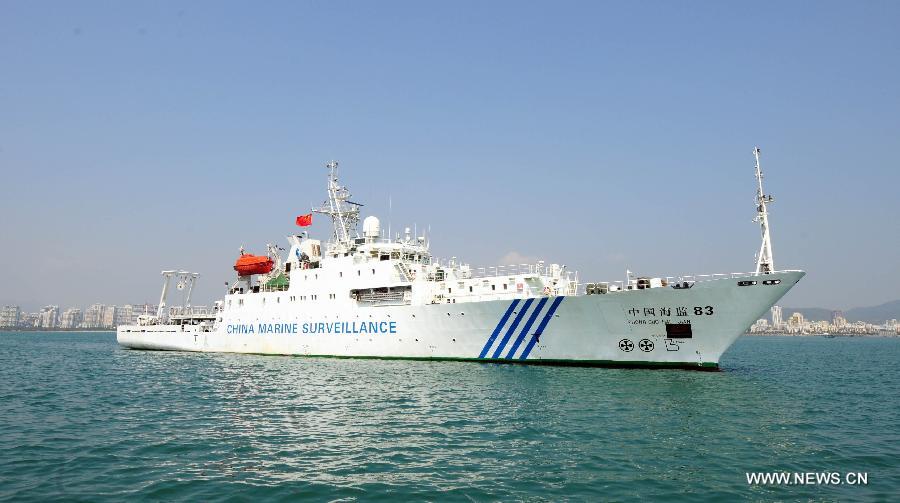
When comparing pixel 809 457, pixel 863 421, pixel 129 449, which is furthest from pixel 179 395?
pixel 863 421

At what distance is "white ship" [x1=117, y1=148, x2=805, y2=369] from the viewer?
70.5ft

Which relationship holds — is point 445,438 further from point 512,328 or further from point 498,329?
point 498,329

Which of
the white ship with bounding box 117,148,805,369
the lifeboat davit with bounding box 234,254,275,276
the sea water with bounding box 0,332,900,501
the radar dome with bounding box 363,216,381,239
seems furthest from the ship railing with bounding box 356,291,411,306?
the lifeboat davit with bounding box 234,254,275,276

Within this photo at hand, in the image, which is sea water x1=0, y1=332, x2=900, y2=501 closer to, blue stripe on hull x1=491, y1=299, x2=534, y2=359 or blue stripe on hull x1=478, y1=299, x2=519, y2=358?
blue stripe on hull x1=491, y1=299, x2=534, y2=359

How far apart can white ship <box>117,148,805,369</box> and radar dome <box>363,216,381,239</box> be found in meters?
0.06

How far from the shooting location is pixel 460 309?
81.7ft

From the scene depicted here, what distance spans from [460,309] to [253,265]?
19028mm

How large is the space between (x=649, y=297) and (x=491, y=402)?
387 inches

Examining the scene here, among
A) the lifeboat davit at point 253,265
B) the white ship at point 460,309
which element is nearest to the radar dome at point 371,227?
the white ship at point 460,309

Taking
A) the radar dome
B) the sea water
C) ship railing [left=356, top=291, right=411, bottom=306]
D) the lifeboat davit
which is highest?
the radar dome

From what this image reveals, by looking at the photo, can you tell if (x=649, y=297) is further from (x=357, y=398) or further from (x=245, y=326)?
(x=245, y=326)

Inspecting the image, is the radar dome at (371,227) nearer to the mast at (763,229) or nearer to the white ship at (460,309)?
the white ship at (460,309)

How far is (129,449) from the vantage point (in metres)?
10.3

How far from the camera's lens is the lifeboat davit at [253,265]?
37.0 meters
